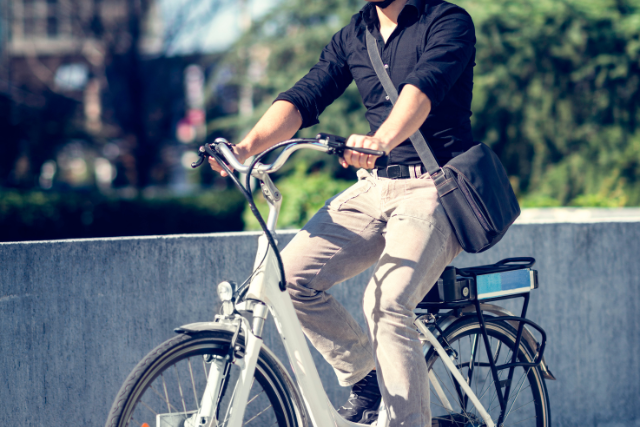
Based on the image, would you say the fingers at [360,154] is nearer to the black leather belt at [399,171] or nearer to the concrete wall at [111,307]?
the black leather belt at [399,171]

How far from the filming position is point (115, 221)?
13531 mm

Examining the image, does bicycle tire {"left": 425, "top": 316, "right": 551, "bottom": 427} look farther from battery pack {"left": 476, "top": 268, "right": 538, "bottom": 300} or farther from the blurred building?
the blurred building

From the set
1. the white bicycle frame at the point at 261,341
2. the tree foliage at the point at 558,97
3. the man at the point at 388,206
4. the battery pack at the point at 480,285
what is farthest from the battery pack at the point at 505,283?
the tree foliage at the point at 558,97

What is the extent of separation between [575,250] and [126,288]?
2.47 m

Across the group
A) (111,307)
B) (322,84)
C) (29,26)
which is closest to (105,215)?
(111,307)

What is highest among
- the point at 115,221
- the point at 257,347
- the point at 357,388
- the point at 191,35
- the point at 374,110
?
the point at 191,35

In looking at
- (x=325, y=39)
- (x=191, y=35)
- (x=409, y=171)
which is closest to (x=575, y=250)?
(x=409, y=171)

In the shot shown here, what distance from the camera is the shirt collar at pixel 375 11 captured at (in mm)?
2355

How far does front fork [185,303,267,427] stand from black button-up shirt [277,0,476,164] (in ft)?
2.74

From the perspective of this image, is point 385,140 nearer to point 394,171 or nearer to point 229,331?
point 394,171

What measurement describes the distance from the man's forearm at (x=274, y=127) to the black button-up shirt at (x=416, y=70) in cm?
3

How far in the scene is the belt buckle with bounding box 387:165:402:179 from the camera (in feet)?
7.95

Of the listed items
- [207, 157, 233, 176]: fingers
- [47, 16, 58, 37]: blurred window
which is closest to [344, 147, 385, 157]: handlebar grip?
[207, 157, 233, 176]: fingers

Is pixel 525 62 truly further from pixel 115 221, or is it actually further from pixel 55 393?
pixel 55 393
